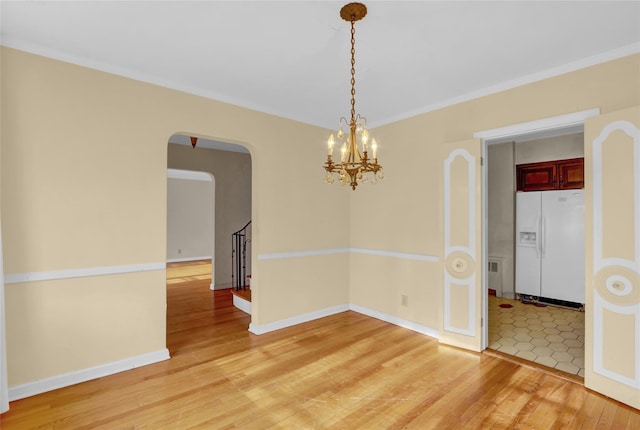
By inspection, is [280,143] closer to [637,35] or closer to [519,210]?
[637,35]

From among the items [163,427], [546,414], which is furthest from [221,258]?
[546,414]

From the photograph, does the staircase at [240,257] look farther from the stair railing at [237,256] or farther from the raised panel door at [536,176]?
the raised panel door at [536,176]

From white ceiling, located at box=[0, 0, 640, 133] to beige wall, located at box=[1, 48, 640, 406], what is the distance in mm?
224

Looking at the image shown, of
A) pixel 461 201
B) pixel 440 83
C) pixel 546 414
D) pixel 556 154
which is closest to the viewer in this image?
pixel 546 414

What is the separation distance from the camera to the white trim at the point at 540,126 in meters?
2.78

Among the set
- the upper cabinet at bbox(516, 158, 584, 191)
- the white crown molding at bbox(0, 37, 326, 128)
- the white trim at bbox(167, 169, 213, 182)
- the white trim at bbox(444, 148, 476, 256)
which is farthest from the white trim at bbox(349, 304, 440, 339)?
the white trim at bbox(167, 169, 213, 182)

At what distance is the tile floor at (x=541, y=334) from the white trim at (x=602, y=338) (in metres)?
0.36

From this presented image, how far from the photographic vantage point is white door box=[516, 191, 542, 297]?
514 centimetres

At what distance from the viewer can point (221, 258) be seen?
631 centimetres

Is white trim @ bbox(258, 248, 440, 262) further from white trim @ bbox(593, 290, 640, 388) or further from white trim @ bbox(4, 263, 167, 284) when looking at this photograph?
white trim @ bbox(593, 290, 640, 388)

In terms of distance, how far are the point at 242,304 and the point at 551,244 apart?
16.6 ft

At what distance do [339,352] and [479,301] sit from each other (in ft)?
5.38

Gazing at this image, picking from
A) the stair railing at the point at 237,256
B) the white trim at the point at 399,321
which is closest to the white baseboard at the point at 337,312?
the white trim at the point at 399,321

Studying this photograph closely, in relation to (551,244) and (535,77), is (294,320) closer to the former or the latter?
(535,77)
